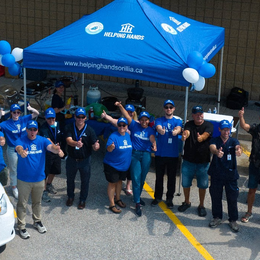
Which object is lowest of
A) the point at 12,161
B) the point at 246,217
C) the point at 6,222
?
the point at 246,217

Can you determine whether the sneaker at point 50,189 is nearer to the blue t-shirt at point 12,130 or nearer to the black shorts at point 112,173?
the blue t-shirt at point 12,130

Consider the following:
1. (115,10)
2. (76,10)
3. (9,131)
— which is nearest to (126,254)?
(9,131)

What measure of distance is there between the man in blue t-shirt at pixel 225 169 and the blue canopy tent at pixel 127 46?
1.42 m

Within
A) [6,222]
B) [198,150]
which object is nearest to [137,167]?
[198,150]

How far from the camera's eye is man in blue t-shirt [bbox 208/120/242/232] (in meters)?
8.14

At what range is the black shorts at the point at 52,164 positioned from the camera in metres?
9.09

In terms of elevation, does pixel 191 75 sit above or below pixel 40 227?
above

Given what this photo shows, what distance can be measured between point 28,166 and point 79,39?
10.8 ft

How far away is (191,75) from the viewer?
8.85m

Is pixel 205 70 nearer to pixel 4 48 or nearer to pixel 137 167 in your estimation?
pixel 137 167

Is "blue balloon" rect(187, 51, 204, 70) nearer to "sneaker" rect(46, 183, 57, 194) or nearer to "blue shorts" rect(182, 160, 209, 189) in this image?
"blue shorts" rect(182, 160, 209, 189)

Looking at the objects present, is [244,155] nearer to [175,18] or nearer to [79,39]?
[175,18]

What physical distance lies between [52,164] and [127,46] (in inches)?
103

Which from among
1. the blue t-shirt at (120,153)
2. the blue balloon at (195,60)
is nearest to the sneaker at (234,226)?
the blue t-shirt at (120,153)
